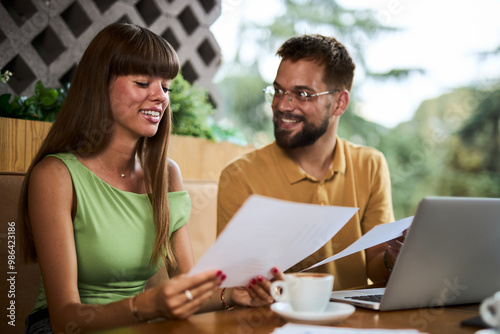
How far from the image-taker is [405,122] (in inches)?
210

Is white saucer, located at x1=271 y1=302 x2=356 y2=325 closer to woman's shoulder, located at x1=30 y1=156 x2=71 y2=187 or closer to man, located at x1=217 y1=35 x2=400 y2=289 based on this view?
woman's shoulder, located at x1=30 y1=156 x2=71 y2=187

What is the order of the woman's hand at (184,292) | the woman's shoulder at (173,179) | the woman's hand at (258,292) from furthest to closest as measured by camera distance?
the woman's shoulder at (173,179) → the woman's hand at (258,292) → the woman's hand at (184,292)

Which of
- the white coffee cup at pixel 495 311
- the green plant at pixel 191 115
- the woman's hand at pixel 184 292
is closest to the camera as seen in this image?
the white coffee cup at pixel 495 311

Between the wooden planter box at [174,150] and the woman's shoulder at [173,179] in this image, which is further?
the wooden planter box at [174,150]

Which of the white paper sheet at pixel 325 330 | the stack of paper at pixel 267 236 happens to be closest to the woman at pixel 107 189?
the stack of paper at pixel 267 236

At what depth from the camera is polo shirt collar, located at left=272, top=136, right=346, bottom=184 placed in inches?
66.6

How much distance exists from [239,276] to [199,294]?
117 mm

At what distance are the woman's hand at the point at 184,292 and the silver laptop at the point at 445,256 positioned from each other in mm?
347

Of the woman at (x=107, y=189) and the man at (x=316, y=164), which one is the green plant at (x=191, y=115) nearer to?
the man at (x=316, y=164)

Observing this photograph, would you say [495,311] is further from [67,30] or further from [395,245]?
[67,30]

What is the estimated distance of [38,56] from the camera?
6.95 feet

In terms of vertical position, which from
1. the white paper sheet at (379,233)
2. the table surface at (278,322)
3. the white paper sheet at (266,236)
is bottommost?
the table surface at (278,322)

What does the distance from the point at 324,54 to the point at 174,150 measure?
81 cm

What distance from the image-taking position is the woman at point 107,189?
1.09 meters
